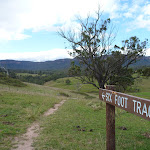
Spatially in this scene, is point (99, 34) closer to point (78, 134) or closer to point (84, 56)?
point (84, 56)

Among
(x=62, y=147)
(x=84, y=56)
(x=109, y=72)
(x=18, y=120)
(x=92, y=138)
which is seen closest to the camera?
(x=62, y=147)

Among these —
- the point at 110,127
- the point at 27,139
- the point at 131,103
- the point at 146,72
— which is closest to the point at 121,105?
the point at 131,103

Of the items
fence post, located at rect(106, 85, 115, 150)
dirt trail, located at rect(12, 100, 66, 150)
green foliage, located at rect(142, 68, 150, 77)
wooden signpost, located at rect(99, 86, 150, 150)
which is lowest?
dirt trail, located at rect(12, 100, 66, 150)

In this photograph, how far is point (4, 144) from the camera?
195 inches

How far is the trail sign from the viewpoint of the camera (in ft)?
8.32

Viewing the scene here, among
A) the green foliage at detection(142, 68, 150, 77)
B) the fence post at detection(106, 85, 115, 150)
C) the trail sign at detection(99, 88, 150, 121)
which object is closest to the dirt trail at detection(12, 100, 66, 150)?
the fence post at detection(106, 85, 115, 150)

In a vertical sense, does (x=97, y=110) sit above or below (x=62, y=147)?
below

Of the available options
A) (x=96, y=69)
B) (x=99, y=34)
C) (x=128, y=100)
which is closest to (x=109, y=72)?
(x=96, y=69)

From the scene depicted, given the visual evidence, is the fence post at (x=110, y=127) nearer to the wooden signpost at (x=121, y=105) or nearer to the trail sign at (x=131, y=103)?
the wooden signpost at (x=121, y=105)

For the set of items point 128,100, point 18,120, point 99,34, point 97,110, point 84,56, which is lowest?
point 97,110

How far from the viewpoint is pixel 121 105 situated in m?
3.14

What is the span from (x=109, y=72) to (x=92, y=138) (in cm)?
621

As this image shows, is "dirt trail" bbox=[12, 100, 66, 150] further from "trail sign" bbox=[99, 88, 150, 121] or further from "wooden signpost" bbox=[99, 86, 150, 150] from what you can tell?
"trail sign" bbox=[99, 88, 150, 121]

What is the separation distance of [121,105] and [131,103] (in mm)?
320
